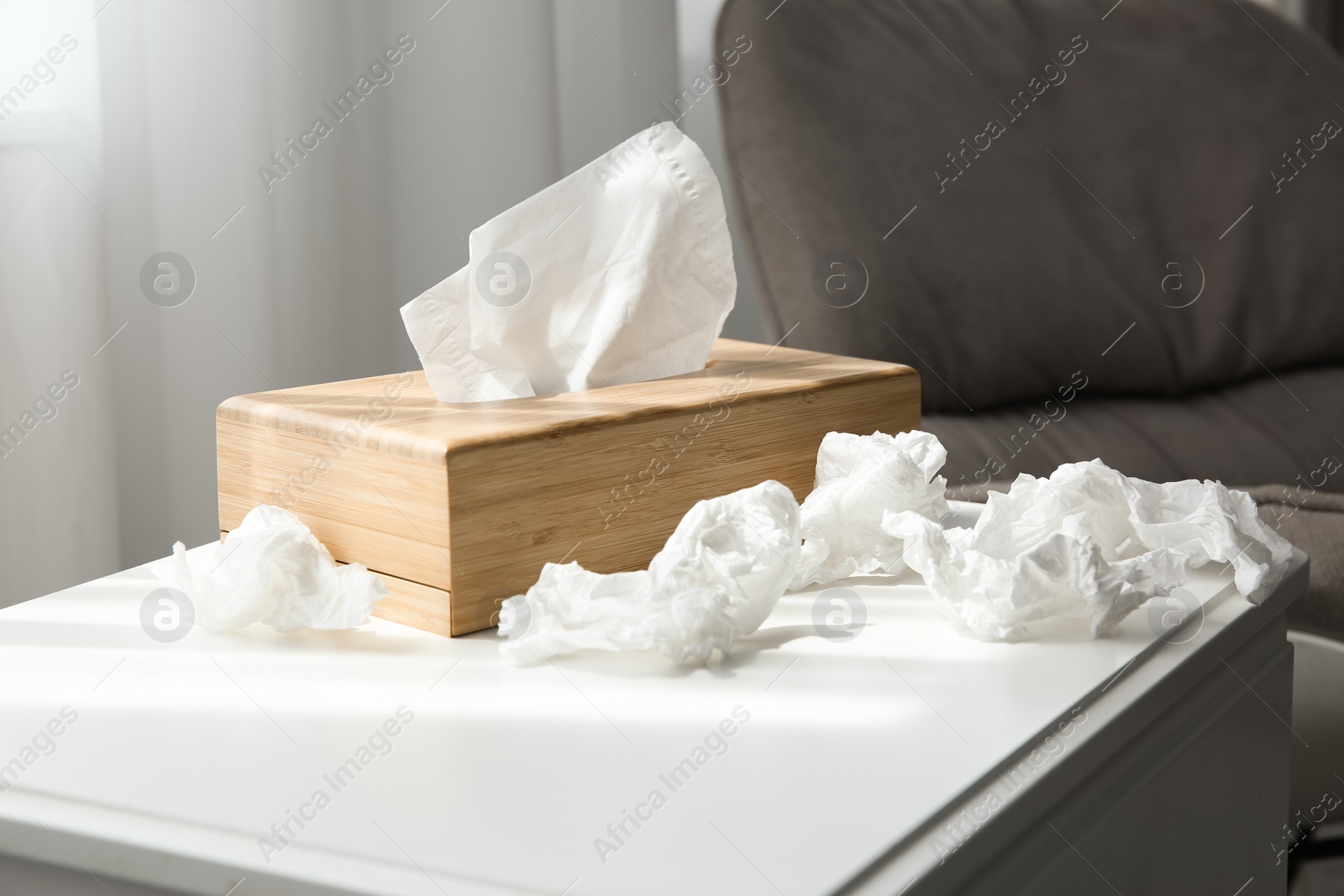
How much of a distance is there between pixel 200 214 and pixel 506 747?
2.93 ft

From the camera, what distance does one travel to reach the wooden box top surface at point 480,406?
0.61m

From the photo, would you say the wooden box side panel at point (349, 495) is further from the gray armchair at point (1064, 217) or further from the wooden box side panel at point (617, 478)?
the gray armchair at point (1064, 217)

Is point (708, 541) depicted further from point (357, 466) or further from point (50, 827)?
point (50, 827)

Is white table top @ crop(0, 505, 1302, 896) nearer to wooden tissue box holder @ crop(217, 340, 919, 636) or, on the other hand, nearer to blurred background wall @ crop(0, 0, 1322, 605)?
wooden tissue box holder @ crop(217, 340, 919, 636)

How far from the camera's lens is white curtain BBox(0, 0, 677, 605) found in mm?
1083

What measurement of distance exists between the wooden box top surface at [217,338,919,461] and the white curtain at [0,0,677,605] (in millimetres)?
500

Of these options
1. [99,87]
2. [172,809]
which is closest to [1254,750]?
[172,809]

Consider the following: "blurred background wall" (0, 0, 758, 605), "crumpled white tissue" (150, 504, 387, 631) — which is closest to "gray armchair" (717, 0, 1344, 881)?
"blurred background wall" (0, 0, 758, 605)

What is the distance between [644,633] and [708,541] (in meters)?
0.07

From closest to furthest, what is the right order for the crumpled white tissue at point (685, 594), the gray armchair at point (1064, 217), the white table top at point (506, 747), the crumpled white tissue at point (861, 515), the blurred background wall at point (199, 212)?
the white table top at point (506, 747)
the crumpled white tissue at point (685, 594)
the crumpled white tissue at point (861, 515)
the blurred background wall at point (199, 212)
the gray armchair at point (1064, 217)

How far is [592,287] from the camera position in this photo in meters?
0.76

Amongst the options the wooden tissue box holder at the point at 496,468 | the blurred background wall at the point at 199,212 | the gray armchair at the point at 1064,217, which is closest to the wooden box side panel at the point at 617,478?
the wooden tissue box holder at the point at 496,468

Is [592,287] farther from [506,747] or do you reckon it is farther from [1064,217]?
[1064,217]

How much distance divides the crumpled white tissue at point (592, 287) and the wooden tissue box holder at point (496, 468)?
0.10 feet
